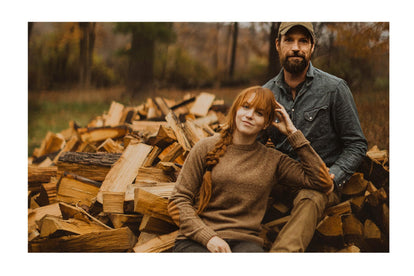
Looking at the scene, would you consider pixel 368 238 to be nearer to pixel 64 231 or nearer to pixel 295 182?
pixel 295 182

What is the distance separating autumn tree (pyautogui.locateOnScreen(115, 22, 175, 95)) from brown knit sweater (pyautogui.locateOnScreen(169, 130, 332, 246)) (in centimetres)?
120

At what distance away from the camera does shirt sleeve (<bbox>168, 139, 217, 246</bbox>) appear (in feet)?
8.06

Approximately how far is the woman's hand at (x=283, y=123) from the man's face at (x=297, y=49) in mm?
387

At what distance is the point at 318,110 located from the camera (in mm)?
2793

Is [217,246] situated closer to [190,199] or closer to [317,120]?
[190,199]

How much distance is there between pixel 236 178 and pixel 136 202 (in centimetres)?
76

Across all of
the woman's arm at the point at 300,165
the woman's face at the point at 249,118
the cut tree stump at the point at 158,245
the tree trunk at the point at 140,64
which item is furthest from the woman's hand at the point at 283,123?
the tree trunk at the point at 140,64

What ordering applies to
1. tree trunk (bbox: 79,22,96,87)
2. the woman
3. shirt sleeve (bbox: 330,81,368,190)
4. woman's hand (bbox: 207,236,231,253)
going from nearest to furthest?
1. woman's hand (bbox: 207,236,231,253)
2. the woman
3. shirt sleeve (bbox: 330,81,368,190)
4. tree trunk (bbox: 79,22,96,87)

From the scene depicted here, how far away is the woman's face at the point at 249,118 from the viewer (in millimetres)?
2514

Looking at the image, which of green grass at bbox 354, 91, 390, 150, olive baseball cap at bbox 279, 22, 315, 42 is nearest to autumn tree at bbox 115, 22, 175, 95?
olive baseball cap at bbox 279, 22, 315, 42

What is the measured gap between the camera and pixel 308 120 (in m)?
2.80

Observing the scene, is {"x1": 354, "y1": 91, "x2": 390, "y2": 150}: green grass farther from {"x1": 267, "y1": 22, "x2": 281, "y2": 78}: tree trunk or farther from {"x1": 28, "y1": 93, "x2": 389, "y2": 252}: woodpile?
{"x1": 267, "y1": 22, "x2": 281, "y2": 78}: tree trunk

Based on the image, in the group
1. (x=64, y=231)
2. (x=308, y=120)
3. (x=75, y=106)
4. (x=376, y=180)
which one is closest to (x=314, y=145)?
(x=308, y=120)

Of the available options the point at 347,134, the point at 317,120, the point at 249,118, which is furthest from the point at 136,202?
the point at 347,134
